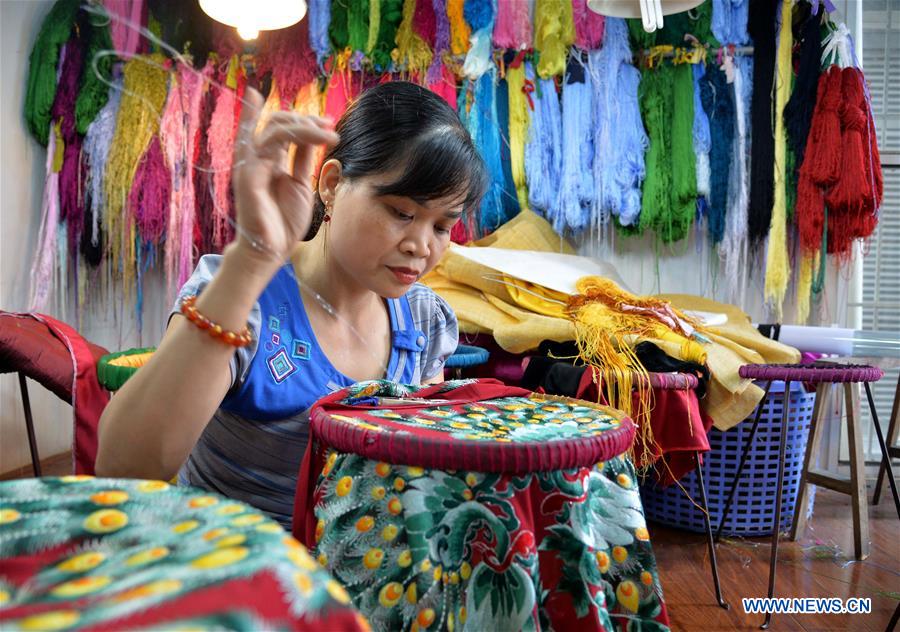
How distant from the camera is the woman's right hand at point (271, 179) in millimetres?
507

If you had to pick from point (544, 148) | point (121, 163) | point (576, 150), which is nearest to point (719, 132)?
point (576, 150)

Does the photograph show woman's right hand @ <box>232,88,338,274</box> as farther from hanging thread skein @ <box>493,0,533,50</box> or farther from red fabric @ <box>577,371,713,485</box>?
hanging thread skein @ <box>493,0,533,50</box>

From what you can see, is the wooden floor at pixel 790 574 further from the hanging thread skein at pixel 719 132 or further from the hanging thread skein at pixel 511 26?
the hanging thread skein at pixel 511 26

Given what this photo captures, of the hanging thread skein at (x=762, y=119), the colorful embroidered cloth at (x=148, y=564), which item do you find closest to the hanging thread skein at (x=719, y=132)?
the hanging thread skein at (x=762, y=119)

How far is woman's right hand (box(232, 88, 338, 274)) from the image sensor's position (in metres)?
0.51

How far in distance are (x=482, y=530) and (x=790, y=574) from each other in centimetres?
166

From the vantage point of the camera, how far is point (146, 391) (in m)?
0.67

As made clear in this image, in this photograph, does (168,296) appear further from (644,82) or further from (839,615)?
(839,615)

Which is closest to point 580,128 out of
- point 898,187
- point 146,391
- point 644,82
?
point 644,82

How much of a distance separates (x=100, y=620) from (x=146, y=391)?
1.32 feet

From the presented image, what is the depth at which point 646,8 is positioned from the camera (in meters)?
2.05

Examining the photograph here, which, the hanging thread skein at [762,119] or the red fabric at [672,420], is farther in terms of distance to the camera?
the hanging thread skein at [762,119]

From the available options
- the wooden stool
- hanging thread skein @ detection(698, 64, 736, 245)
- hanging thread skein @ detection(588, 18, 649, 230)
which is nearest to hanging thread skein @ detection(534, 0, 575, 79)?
hanging thread skein @ detection(588, 18, 649, 230)

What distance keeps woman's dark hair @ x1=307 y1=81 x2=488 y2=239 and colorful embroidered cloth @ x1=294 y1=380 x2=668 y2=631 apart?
1.10 feet
